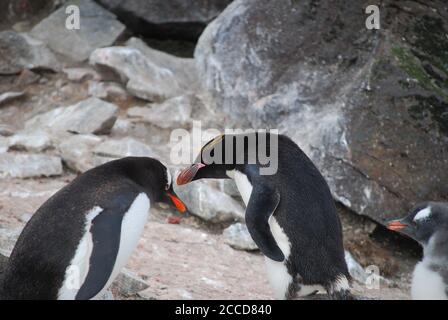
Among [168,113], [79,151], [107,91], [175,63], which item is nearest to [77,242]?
[79,151]

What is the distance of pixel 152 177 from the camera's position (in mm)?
3646

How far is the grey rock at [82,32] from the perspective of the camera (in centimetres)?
680

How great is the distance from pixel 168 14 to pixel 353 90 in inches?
92.1

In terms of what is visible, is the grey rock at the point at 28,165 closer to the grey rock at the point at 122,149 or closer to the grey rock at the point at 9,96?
the grey rock at the point at 122,149

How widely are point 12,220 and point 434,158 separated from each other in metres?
2.55

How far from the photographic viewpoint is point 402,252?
4.96 meters

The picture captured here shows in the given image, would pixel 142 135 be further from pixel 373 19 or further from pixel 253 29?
pixel 373 19

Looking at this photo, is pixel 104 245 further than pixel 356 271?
No

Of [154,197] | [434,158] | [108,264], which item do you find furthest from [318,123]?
[108,264]

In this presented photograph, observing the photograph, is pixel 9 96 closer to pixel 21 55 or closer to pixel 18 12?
pixel 21 55

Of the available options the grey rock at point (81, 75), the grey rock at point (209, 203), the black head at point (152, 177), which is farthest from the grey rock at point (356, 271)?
the grey rock at point (81, 75)

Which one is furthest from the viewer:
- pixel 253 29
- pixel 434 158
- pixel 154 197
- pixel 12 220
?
pixel 253 29

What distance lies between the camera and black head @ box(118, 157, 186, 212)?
356cm
